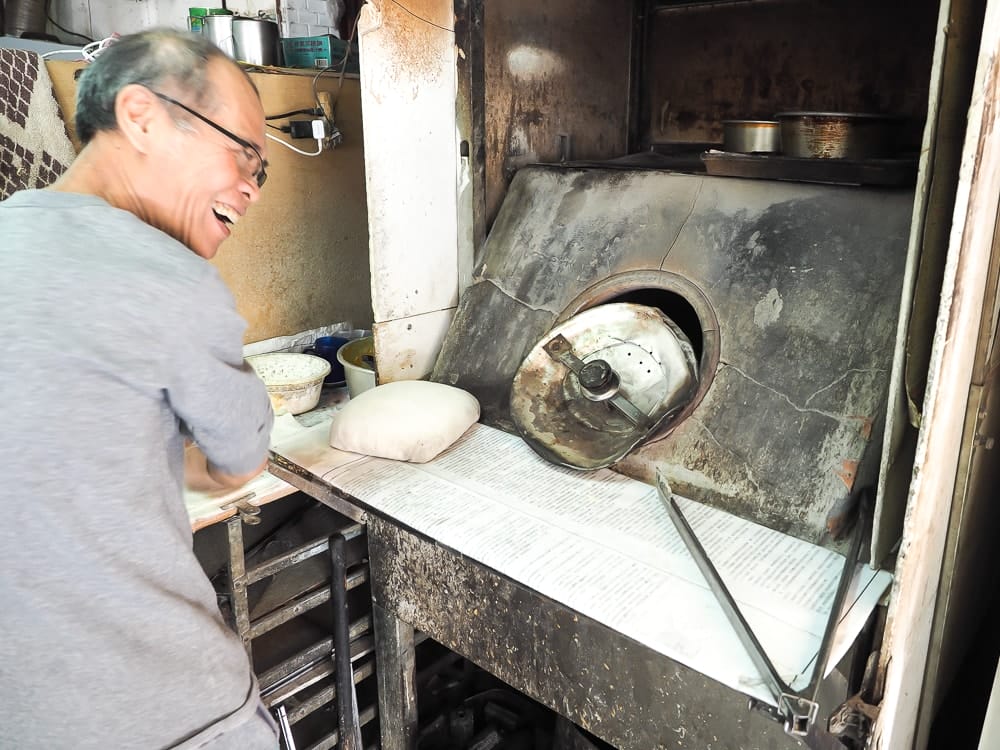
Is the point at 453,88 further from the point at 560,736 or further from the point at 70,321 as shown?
the point at 560,736

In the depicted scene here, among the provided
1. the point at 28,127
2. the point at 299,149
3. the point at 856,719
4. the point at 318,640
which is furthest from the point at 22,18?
the point at 856,719

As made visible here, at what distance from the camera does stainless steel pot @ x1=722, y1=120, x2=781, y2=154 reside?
82.4 inches

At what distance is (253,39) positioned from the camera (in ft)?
8.59

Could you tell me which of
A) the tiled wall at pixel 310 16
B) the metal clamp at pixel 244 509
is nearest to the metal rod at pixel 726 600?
the metal clamp at pixel 244 509

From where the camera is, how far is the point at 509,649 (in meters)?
1.56

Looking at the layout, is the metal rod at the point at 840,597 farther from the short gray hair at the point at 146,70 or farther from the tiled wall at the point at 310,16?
the tiled wall at the point at 310,16

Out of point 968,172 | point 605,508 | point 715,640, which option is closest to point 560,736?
point 605,508

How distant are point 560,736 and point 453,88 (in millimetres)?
1906

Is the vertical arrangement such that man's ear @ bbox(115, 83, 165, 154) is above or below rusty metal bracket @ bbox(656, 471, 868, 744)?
above

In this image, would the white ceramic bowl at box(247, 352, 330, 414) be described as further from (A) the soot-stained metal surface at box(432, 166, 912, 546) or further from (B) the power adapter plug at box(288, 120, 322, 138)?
(B) the power adapter plug at box(288, 120, 322, 138)

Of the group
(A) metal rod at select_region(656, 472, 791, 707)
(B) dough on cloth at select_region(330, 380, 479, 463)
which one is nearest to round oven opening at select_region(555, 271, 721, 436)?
(A) metal rod at select_region(656, 472, 791, 707)

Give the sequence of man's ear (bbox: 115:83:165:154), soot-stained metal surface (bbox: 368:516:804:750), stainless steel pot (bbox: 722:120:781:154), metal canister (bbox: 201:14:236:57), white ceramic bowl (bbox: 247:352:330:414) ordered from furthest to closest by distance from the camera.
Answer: metal canister (bbox: 201:14:236:57) < white ceramic bowl (bbox: 247:352:330:414) < stainless steel pot (bbox: 722:120:781:154) < soot-stained metal surface (bbox: 368:516:804:750) < man's ear (bbox: 115:83:165:154)

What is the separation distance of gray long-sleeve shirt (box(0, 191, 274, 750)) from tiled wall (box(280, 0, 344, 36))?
2.59 m

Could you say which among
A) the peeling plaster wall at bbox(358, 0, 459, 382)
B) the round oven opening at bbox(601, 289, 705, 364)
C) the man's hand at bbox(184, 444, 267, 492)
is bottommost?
the man's hand at bbox(184, 444, 267, 492)
